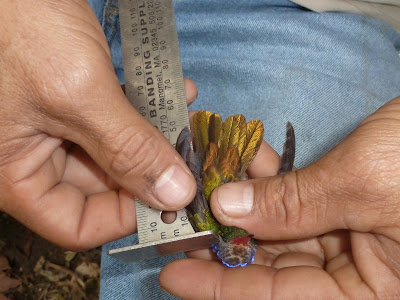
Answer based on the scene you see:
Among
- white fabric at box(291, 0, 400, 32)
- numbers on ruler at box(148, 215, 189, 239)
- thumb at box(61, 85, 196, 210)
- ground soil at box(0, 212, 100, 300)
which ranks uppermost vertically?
white fabric at box(291, 0, 400, 32)

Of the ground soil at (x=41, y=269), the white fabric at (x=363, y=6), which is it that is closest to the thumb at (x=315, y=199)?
the white fabric at (x=363, y=6)

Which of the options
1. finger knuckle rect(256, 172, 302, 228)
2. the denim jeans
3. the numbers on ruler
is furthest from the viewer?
the denim jeans

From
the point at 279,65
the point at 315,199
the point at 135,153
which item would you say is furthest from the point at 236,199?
the point at 279,65

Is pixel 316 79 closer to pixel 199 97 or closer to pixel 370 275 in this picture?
pixel 199 97

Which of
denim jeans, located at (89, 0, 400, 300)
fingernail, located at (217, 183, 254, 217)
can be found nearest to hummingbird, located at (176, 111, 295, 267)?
fingernail, located at (217, 183, 254, 217)

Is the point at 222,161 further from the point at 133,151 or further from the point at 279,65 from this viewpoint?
the point at 279,65

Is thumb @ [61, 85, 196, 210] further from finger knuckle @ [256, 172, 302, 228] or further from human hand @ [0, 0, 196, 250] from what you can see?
finger knuckle @ [256, 172, 302, 228]

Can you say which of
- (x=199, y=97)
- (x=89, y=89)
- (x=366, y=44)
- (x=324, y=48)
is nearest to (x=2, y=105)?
(x=89, y=89)
